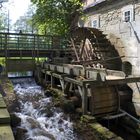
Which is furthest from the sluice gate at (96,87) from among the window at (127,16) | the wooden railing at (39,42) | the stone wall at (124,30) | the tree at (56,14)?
the tree at (56,14)

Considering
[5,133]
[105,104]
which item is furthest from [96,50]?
[5,133]

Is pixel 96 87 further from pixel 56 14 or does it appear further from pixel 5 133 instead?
pixel 56 14

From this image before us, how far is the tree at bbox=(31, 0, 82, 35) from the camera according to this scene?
→ 1575 cm

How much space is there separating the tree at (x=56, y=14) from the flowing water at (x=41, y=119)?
6.34m

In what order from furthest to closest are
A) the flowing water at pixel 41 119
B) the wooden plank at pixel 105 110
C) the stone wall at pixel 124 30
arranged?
the stone wall at pixel 124 30 < the wooden plank at pixel 105 110 < the flowing water at pixel 41 119

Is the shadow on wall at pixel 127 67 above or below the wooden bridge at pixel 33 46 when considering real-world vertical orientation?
below

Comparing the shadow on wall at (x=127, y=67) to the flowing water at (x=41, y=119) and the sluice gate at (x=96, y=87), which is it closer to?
the sluice gate at (x=96, y=87)

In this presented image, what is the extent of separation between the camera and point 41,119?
7.46 metres

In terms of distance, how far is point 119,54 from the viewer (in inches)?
494

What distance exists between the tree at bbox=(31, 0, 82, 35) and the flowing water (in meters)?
6.34

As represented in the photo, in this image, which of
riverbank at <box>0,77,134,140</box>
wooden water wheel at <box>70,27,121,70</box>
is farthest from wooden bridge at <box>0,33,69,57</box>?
riverbank at <box>0,77,134,140</box>

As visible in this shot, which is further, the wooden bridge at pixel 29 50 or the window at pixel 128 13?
the wooden bridge at pixel 29 50

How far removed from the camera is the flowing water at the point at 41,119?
6189 mm

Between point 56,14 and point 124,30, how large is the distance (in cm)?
546
